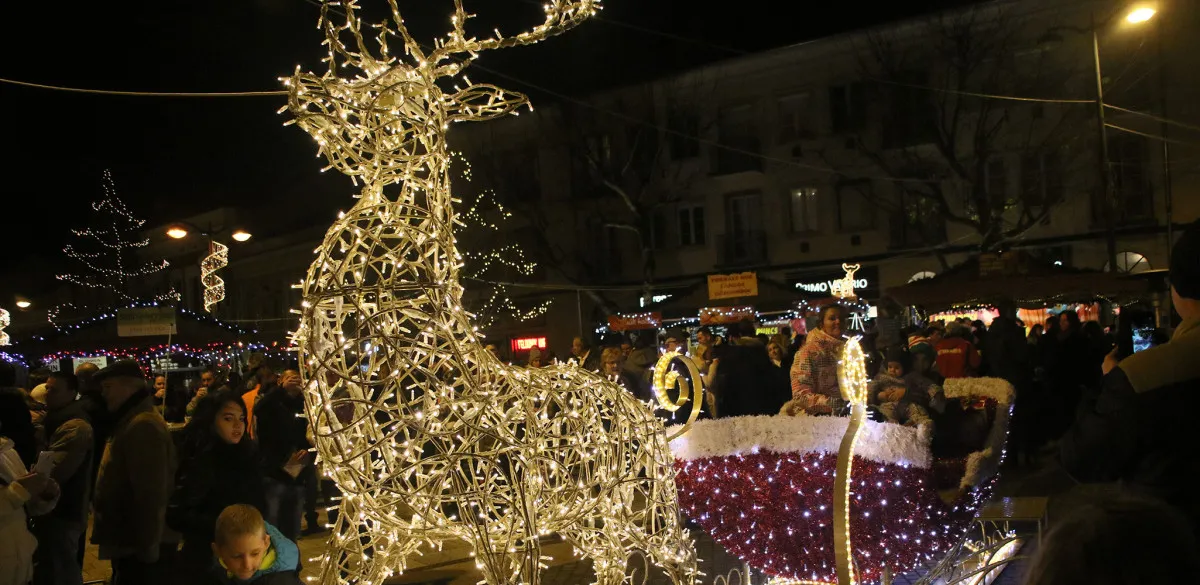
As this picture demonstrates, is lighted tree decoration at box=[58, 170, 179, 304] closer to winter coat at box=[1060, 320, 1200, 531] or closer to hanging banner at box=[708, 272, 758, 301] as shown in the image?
hanging banner at box=[708, 272, 758, 301]

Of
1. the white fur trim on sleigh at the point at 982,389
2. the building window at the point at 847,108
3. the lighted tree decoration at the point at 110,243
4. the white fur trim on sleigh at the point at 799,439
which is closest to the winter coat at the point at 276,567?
the white fur trim on sleigh at the point at 799,439

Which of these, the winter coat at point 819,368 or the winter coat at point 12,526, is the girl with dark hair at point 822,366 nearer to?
the winter coat at point 819,368

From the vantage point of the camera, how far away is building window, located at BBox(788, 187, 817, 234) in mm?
23891

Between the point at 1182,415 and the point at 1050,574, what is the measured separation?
0.99 meters

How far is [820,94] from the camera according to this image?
2334 centimetres

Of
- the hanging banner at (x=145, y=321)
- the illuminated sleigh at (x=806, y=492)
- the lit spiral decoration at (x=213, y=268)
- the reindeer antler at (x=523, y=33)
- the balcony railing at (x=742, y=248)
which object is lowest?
the illuminated sleigh at (x=806, y=492)

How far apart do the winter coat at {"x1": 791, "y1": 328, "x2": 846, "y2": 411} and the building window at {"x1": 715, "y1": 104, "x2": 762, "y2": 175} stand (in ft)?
62.6

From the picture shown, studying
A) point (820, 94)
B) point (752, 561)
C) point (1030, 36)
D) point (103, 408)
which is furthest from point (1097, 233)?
point (103, 408)

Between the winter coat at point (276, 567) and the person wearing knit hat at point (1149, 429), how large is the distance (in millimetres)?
2529

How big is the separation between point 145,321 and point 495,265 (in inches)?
588

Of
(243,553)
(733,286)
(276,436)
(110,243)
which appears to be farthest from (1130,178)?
(110,243)

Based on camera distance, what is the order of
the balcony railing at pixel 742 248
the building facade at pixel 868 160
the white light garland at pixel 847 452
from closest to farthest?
the white light garland at pixel 847 452, the building facade at pixel 868 160, the balcony railing at pixel 742 248

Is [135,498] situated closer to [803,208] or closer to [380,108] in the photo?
[380,108]

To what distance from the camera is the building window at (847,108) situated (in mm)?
22719
